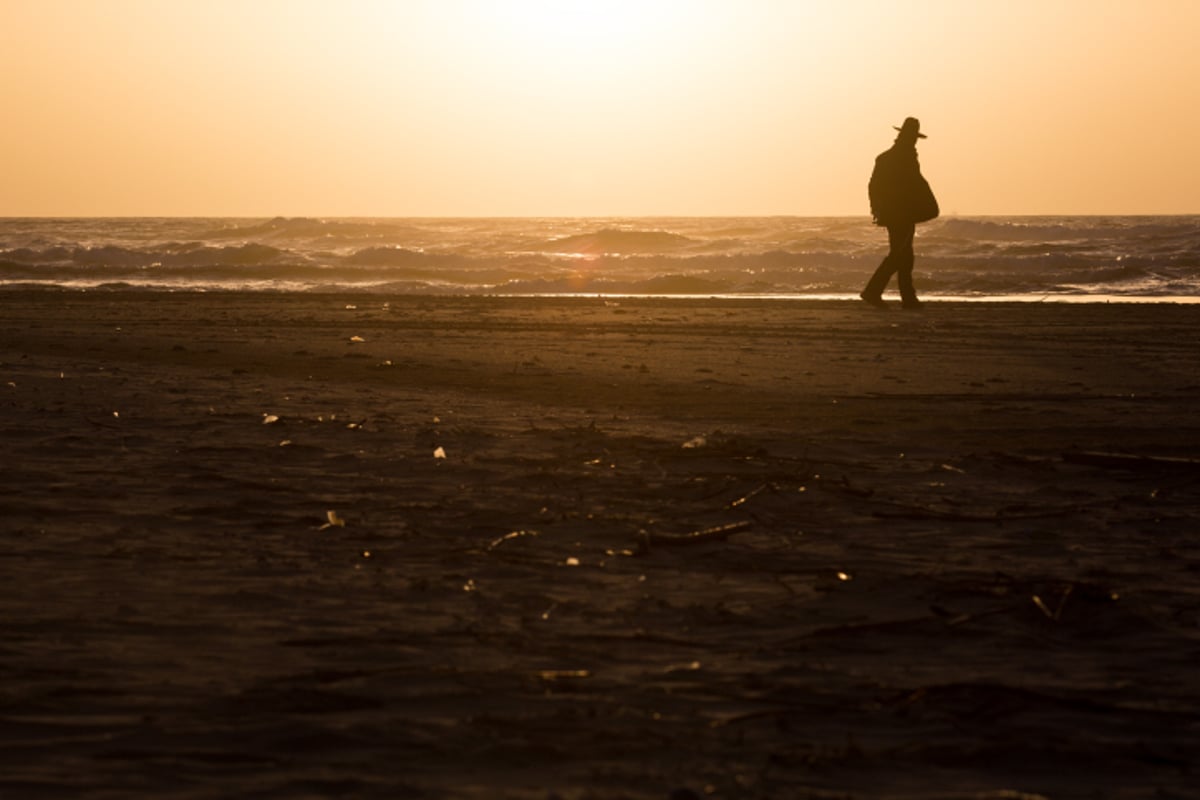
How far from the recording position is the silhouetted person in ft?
53.8

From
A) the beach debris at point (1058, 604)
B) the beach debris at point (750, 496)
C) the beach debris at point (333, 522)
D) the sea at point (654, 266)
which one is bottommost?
the sea at point (654, 266)

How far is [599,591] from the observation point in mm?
3926

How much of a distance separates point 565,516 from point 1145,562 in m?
1.67

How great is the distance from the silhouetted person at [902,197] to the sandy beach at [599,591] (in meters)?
8.00

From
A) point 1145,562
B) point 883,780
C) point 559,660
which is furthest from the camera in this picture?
point 1145,562

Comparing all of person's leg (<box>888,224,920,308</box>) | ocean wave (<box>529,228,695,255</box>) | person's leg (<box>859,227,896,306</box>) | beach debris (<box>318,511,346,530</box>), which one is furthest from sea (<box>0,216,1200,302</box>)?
beach debris (<box>318,511,346,530</box>)

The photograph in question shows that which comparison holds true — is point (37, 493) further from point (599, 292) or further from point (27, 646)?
point (599, 292)

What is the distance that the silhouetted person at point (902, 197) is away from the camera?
16.4m

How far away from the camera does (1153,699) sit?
10.1 ft

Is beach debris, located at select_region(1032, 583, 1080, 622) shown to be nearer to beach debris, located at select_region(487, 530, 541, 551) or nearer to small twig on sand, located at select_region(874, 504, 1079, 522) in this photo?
small twig on sand, located at select_region(874, 504, 1079, 522)

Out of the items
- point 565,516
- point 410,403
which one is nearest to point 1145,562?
point 565,516

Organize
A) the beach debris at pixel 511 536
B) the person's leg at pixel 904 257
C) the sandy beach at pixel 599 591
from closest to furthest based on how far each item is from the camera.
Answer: the sandy beach at pixel 599 591
the beach debris at pixel 511 536
the person's leg at pixel 904 257

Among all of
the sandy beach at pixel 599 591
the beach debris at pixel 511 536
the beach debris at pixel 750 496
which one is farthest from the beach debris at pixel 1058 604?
the beach debris at pixel 511 536

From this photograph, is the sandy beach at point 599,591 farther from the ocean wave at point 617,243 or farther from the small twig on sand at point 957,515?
the ocean wave at point 617,243
